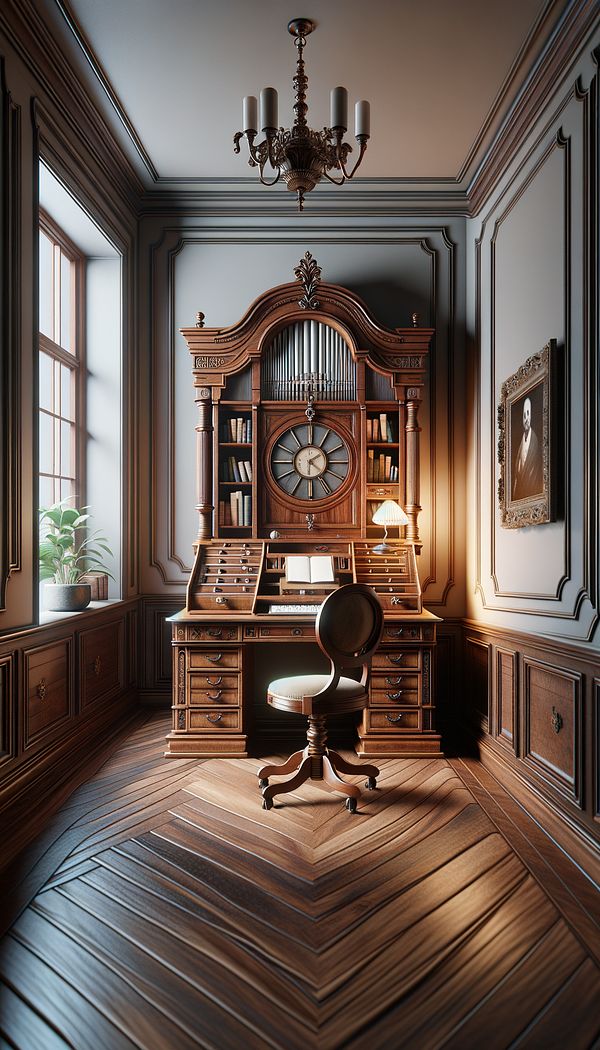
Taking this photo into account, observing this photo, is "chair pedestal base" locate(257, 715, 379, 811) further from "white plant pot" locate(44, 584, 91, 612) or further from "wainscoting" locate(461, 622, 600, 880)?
"white plant pot" locate(44, 584, 91, 612)

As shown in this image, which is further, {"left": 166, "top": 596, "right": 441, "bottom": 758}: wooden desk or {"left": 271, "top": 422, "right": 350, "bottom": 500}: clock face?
{"left": 271, "top": 422, "right": 350, "bottom": 500}: clock face

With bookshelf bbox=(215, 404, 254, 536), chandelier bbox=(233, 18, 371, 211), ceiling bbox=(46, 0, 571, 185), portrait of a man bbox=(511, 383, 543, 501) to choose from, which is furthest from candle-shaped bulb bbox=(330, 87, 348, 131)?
bookshelf bbox=(215, 404, 254, 536)

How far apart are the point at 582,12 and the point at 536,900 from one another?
3.24 m

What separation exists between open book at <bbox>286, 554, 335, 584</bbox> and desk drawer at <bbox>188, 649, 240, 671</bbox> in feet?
1.79

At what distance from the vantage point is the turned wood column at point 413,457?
13.9ft

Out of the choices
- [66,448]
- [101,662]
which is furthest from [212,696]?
[66,448]

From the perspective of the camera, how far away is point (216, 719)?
12.2 ft

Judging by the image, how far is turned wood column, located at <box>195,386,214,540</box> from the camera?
4230 millimetres

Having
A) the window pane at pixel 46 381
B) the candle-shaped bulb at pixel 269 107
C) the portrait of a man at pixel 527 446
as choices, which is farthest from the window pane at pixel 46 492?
the portrait of a man at pixel 527 446

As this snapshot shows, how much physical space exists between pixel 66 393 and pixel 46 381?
0.31 m

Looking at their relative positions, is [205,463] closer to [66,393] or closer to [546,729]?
[66,393]

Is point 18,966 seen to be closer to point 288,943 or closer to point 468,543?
point 288,943

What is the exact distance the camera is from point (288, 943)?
1.98 metres

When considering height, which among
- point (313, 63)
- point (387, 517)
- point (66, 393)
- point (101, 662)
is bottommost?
point (101, 662)
